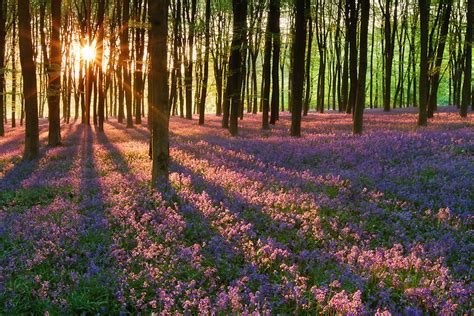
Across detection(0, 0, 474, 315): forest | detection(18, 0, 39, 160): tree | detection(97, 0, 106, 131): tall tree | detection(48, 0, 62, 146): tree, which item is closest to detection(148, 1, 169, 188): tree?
detection(0, 0, 474, 315): forest

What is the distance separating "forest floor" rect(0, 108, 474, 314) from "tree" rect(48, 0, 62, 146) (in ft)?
26.0

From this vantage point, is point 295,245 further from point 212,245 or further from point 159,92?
point 159,92

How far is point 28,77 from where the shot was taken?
16.3 m

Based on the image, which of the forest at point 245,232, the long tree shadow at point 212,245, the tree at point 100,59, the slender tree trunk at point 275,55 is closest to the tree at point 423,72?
the slender tree trunk at point 275,55

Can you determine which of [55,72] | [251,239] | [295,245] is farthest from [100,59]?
[295,245]

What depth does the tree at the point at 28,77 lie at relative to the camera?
16.1m

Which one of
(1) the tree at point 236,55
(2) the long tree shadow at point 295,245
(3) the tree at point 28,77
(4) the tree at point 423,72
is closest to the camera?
(2) the long tree shadow at point 295,245

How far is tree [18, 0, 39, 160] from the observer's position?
16.1 meters

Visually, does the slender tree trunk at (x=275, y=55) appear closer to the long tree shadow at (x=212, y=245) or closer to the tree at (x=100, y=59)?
the tree at (x=100, y=59)

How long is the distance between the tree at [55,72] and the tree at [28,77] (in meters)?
1.26

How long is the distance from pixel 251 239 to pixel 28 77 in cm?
1377

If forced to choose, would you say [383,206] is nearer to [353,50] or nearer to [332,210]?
[332,210]

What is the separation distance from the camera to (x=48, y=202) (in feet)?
31.4

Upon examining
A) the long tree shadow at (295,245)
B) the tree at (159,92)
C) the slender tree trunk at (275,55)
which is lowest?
the long tree shadow at (295,245)
